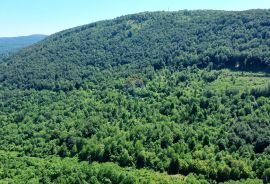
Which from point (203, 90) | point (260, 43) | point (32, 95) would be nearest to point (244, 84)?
point (203, 90)

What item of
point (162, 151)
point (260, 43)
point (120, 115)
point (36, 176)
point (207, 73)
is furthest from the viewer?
point (260, 43)

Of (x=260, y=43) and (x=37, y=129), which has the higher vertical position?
(x=260, y=43)

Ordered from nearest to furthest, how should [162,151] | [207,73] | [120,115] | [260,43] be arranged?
[162,151], [120,115], [207,73], [260,43]

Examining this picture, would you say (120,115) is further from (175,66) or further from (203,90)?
(175,66)

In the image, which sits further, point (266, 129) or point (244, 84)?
point (244, 84)

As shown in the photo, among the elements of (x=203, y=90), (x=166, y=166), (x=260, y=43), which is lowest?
(x=166, y=166)

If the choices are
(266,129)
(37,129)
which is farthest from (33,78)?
(266,129)
